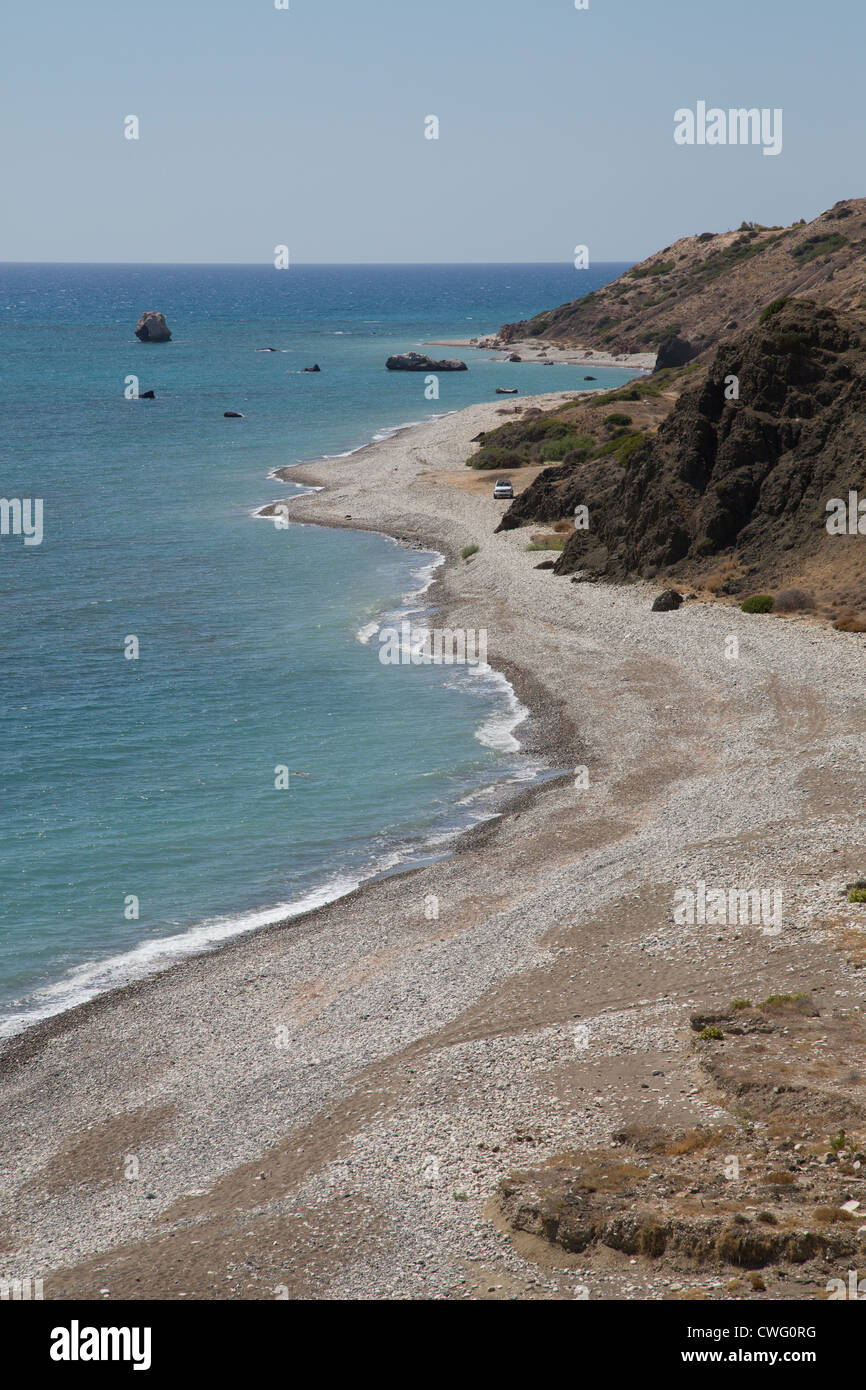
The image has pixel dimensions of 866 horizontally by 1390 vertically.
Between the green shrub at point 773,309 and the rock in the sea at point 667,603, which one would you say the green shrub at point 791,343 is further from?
the rock in the sea at point 667,603

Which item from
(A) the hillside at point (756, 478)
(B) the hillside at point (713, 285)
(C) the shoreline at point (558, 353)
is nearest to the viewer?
(A) the hillside at point (756, 478)

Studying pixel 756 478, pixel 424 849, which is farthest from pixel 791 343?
pixel 424 849

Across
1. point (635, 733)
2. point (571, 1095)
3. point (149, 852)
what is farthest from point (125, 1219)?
point (635, 733)

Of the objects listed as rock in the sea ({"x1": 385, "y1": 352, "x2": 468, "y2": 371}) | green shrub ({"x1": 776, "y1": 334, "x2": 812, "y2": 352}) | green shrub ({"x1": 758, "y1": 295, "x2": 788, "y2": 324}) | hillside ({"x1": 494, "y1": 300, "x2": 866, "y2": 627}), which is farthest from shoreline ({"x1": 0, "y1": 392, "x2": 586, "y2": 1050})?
rock in the sea ({"x1": 385, "y1": 352, "x2": 468, "y2": 371})

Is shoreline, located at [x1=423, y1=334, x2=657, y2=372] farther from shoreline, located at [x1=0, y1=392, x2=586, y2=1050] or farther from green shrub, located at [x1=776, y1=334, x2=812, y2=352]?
shoreline, located at [x1=0, y1=392, x2=586, y2=1050]

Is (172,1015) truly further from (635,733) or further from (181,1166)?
(635,733)

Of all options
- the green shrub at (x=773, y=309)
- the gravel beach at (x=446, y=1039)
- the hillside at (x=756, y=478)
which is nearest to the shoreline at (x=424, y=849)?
the gravel beach at (x=446, y=1039)
